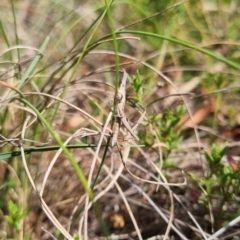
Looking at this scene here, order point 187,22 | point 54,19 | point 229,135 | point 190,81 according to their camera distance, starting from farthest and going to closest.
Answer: point 54,19
point 187,22
point 190,81
point 229,135

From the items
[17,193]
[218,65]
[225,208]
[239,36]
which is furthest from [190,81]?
[17,193]

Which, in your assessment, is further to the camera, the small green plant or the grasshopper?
the small green plant

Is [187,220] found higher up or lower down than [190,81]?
lower down

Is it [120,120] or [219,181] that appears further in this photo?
[219,181]

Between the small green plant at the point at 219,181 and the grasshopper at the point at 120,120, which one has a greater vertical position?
the grasshopper at the point at 120,120

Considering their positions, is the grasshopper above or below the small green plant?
above

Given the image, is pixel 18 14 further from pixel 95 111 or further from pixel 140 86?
pixel 140 86

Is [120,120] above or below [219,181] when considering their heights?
above

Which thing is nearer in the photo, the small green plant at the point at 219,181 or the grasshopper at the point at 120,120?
the grasshopper at the point at 120,120

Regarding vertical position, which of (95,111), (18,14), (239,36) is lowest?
(95,111)

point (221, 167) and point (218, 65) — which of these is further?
point (218, 65)

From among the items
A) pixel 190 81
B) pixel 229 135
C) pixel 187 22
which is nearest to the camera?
pixel 229 135
